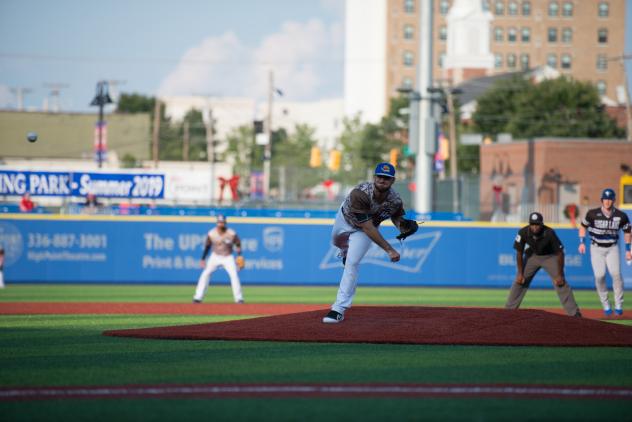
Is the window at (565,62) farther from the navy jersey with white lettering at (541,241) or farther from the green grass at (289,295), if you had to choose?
the navy jersey with white lettering at (541,241)

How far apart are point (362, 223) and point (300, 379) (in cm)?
318

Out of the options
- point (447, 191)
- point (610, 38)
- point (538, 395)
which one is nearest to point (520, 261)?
point (538, 395)

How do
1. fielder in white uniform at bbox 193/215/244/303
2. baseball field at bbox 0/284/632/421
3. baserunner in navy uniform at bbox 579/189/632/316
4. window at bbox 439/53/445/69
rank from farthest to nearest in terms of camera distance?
window at bbox 439/53/445/69, fielder in white uniform at bbox 193/215/244/303, baserunner in navy uniform at bbox 579/189/632/316, baseball field at bbox 0/284/632/421

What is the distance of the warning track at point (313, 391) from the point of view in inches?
276

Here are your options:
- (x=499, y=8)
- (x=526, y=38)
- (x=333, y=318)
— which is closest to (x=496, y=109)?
(x=526, y=38)

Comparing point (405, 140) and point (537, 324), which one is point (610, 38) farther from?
point (537, 324)

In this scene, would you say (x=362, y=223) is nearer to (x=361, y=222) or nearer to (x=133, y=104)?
(x=361, y=222)

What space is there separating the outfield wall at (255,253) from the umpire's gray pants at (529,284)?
11810mm

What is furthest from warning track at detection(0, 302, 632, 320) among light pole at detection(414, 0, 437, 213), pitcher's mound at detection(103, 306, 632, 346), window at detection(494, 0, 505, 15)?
window at detection(494, 0, 505, 15)

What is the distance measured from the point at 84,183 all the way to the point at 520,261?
728 inches

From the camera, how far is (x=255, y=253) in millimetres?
27094

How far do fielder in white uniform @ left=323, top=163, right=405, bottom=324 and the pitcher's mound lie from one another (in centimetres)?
45

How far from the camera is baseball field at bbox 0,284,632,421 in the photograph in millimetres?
6422

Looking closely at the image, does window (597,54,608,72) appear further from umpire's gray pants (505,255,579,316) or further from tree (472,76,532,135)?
umpire's gray pants (505,255,579,316)
